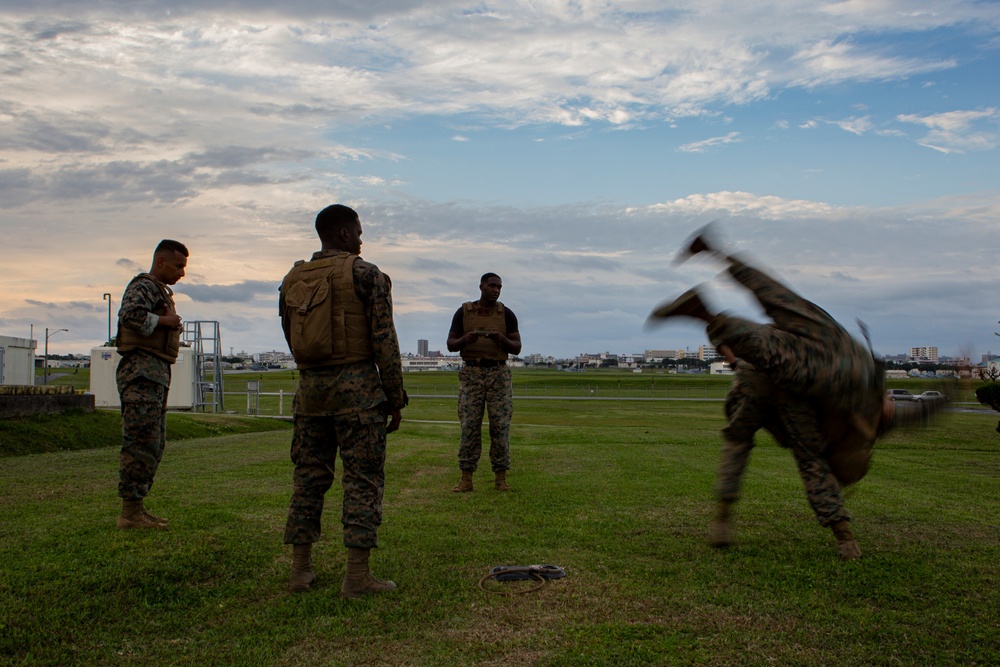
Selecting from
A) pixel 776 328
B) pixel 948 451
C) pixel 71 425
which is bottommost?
pixel 948 451

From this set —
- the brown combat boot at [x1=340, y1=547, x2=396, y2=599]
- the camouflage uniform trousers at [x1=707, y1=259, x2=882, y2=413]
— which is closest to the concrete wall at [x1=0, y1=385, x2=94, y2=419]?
the brown combat boot at [x1=340, y1=547, x2=396, y2=599]

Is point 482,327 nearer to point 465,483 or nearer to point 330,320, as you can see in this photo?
point 465,483

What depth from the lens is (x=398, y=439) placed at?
1662cm

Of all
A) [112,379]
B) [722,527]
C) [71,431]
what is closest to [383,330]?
[722,527]

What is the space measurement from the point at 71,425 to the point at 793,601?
1369 cm

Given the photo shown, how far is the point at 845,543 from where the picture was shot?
558cm

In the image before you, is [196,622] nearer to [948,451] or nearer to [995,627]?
[995,627]

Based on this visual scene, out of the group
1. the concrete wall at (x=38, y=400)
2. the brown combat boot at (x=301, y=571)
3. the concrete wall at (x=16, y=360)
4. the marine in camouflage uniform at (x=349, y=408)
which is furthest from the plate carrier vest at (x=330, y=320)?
the concrete wall at (x=16, y=360)

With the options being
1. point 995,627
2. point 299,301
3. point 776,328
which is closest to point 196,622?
point 299,301

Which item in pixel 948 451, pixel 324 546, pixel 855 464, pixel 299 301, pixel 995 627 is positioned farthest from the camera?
pixel 948 451

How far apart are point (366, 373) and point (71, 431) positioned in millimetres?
11609

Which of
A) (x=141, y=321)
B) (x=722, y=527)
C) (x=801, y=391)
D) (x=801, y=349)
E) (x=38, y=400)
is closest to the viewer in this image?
(x=801, y=349)

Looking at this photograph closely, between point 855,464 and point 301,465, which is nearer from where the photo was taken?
point 301,465

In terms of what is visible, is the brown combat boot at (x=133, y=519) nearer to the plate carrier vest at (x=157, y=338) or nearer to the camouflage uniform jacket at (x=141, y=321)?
the camouflage uniform jacket at (x=141, y=321)
